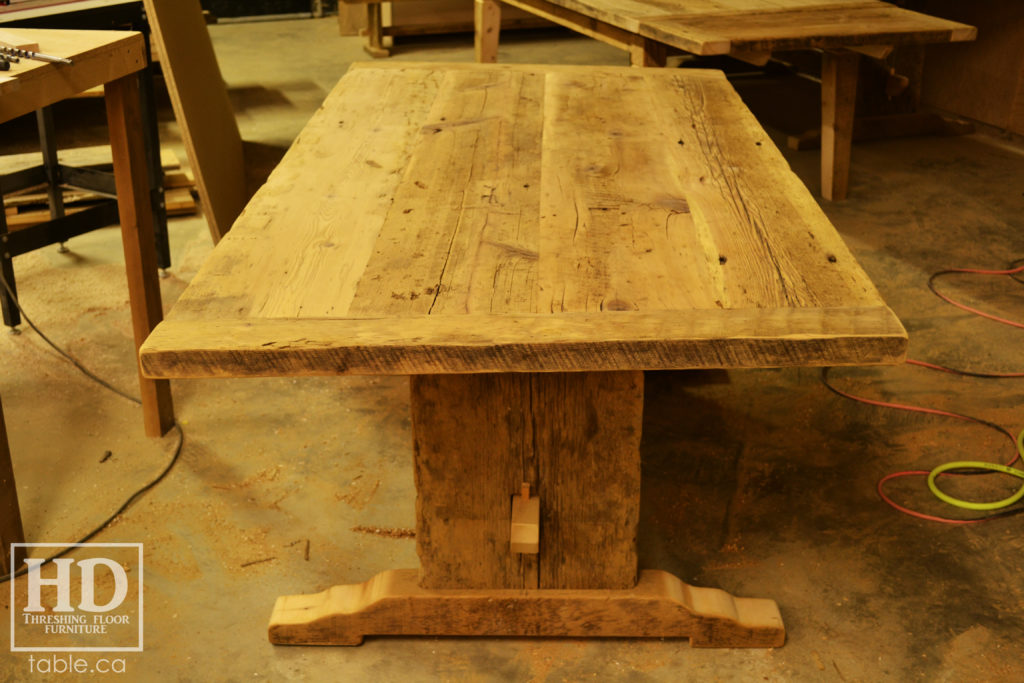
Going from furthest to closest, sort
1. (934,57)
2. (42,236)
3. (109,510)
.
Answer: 1. (934,57)
2. (42,236)
3. (109,510)

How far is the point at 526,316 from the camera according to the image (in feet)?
4.20

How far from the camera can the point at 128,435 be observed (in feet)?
7.64

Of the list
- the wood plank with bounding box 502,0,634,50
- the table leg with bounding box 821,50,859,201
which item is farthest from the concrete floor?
the wood plank with bounding box 502,0,634,50

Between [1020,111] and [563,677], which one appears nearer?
[563,677]

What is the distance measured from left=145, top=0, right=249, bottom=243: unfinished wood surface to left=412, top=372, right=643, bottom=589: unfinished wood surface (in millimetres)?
1294

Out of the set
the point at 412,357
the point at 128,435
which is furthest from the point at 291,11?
the point at 412,357

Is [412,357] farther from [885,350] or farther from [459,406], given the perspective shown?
[885,350]

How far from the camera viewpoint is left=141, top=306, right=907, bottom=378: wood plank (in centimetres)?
122

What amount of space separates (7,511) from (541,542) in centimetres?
101

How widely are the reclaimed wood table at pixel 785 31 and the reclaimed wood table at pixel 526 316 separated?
115 cm

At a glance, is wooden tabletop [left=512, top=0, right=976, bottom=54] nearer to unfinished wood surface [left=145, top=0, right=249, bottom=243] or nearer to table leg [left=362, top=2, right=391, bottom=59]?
unfinished wood surface [left=145, top=0, right=249, bottom=243]

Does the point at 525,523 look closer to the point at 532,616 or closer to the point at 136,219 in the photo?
the point at 532,616

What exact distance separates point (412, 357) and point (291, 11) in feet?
22.4

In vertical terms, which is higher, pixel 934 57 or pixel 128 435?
pixel 934 57
